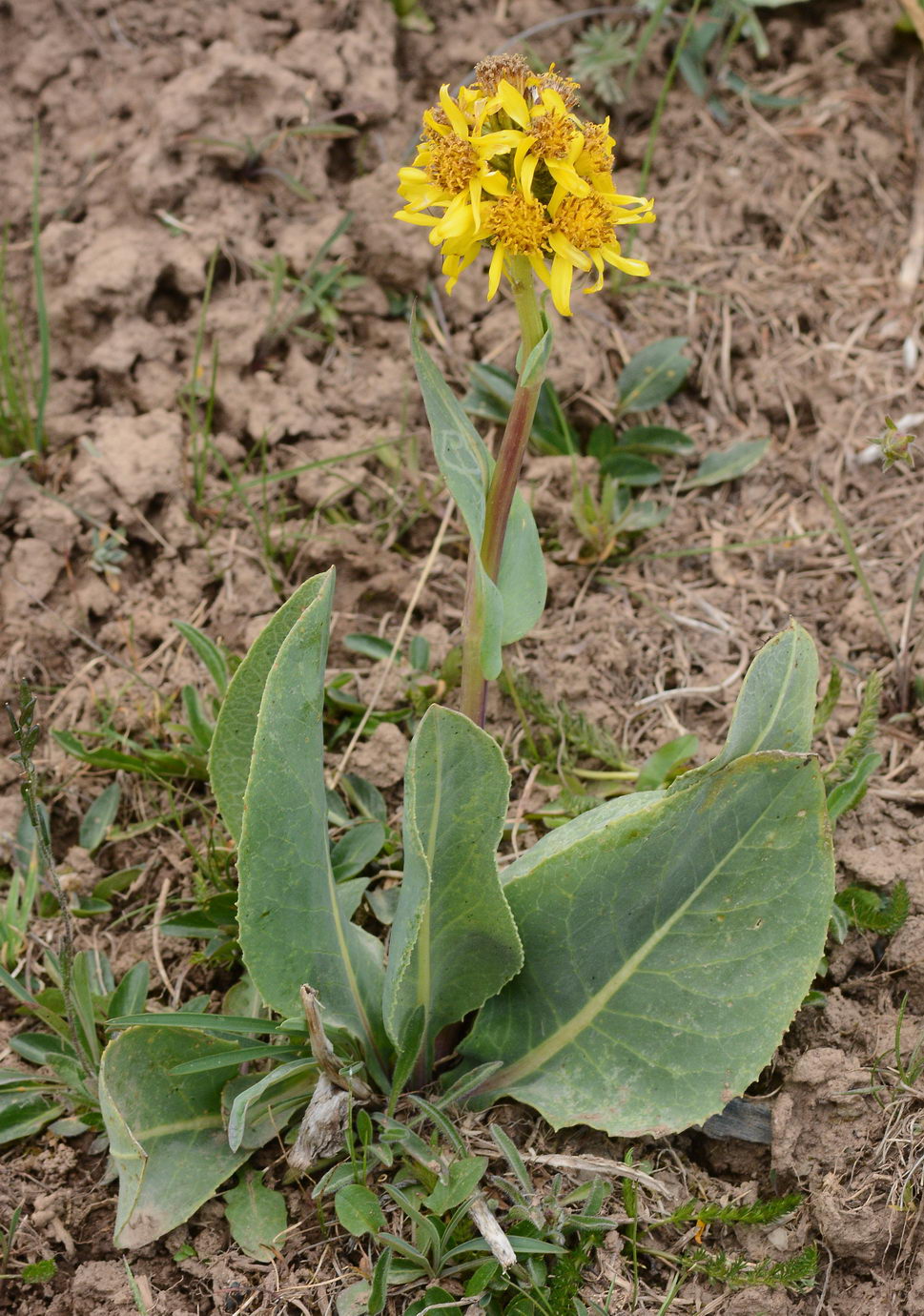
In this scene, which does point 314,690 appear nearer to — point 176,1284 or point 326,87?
point 176,1284

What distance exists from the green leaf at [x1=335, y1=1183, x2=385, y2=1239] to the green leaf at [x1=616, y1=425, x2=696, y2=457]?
2024mm

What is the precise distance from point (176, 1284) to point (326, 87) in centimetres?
318

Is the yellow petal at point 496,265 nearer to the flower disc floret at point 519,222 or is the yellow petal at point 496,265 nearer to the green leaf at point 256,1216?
the flower disc floret at point 519,222

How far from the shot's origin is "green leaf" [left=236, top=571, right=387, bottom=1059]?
1822 millimetres

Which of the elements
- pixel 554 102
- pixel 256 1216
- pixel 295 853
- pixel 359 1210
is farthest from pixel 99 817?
pixel 554 102

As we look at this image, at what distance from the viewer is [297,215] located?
3.49 meters

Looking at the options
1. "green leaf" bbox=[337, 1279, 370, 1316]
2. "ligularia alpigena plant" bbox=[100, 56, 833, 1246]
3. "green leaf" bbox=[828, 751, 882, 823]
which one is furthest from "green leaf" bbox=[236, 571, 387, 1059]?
"green leaf" bbox=[828, 751, 882, 823]

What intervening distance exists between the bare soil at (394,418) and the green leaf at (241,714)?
386 millimetres

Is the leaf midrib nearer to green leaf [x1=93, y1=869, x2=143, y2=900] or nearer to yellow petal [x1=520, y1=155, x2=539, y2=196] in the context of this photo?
green leaf [x1=93, y1=869, x2=143, y2=900]

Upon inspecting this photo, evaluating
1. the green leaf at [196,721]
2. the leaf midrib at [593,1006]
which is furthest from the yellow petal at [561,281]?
the green leaf at [196,721]

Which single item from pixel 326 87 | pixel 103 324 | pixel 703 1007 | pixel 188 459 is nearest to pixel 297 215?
pixel 326 87

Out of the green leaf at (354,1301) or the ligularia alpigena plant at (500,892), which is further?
the green leaf at (354,1301)

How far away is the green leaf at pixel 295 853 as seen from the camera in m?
1.82

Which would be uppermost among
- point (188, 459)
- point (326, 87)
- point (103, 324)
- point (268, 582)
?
point (326, 87)
